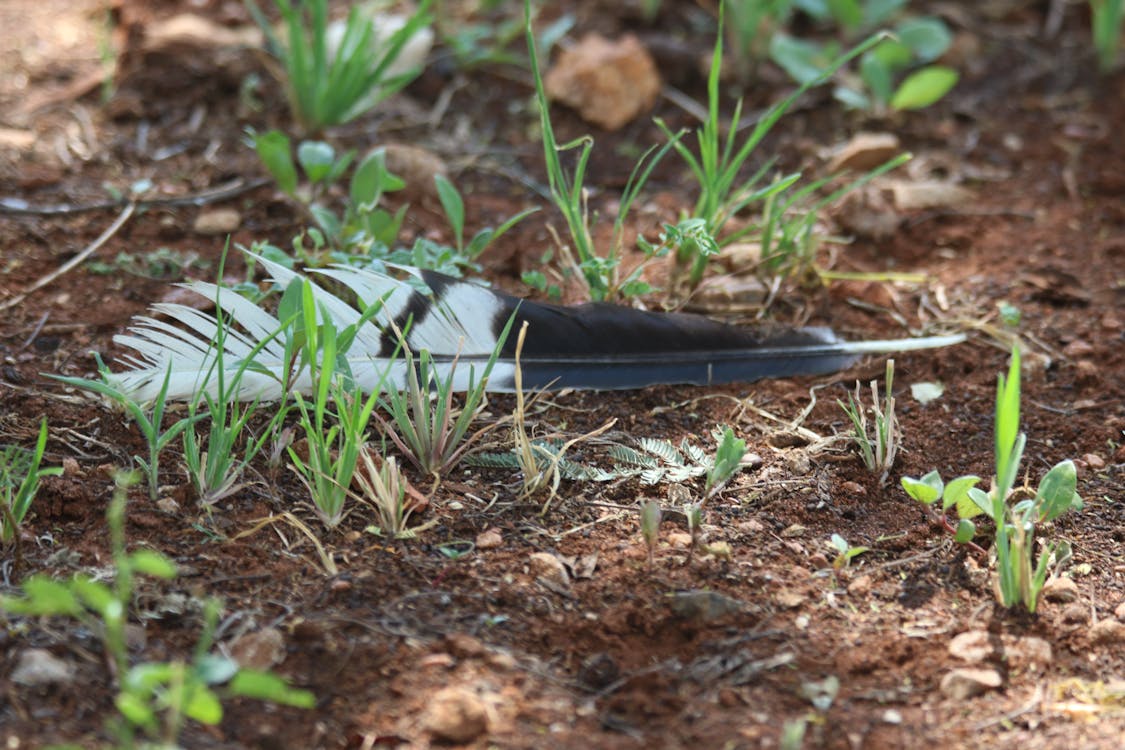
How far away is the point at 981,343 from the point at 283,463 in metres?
1.41

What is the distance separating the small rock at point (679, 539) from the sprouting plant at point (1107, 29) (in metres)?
2.37

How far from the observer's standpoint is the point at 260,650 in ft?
4.90

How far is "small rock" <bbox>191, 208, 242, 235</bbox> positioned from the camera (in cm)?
258

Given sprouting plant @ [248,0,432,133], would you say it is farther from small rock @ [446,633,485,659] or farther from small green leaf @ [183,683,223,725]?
small green leaf @ [183,683,223,725]

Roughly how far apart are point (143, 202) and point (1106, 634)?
82.8 inches

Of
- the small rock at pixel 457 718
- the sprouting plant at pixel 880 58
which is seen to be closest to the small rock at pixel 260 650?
the small rock at pixel 457 718

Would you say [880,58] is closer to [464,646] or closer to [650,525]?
[650,525]

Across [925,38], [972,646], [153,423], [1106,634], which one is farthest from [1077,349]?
[153,423]

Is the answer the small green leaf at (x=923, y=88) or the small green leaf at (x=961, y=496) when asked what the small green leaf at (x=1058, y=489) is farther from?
the small green leaf at (x=923, y=88)

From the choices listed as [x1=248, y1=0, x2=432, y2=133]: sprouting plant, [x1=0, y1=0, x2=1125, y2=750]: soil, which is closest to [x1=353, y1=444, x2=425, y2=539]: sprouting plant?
[x1=0, y1=0, x2=1125, y2=750]: soil

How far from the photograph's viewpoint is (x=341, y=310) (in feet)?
6.48

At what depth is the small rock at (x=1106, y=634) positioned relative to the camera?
64.1 inches

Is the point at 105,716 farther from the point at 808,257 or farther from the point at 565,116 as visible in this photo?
the point at 565,116

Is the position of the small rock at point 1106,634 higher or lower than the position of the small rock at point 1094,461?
lower
